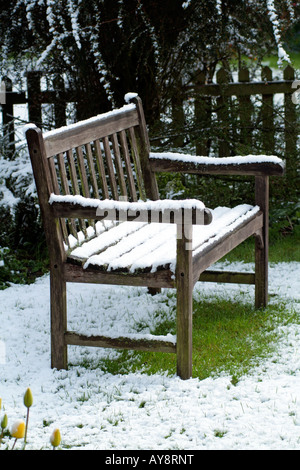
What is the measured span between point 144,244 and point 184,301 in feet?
1.53

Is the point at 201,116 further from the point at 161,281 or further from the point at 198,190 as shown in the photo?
the point at 161,281

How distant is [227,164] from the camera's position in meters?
3.86

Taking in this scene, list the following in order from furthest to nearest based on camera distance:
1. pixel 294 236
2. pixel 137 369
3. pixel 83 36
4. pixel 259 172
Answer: pixel 294 236
pixel 83 36
pixel 259 172
pixel 137 369

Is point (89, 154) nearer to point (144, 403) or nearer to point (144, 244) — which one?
point (144, 244)

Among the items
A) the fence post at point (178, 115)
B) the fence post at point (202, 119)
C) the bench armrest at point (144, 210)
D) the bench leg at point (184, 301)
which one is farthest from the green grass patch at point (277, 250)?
the bench armrest at point (144, 210)

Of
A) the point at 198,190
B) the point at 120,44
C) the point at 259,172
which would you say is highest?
the point at 120,44

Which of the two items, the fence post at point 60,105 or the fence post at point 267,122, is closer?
the fence post at point 60,105

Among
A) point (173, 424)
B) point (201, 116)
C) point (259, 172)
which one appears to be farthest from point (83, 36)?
point (173, 424)

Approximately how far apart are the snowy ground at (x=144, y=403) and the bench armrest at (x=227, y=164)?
0.84 meters

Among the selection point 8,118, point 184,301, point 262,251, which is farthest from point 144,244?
point 8,118

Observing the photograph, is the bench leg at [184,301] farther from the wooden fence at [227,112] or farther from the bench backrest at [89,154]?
the wooden fence at [227,112]

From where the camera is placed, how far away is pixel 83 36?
483 cm

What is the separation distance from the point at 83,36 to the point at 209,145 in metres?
1.47

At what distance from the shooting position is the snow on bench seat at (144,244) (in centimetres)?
308
